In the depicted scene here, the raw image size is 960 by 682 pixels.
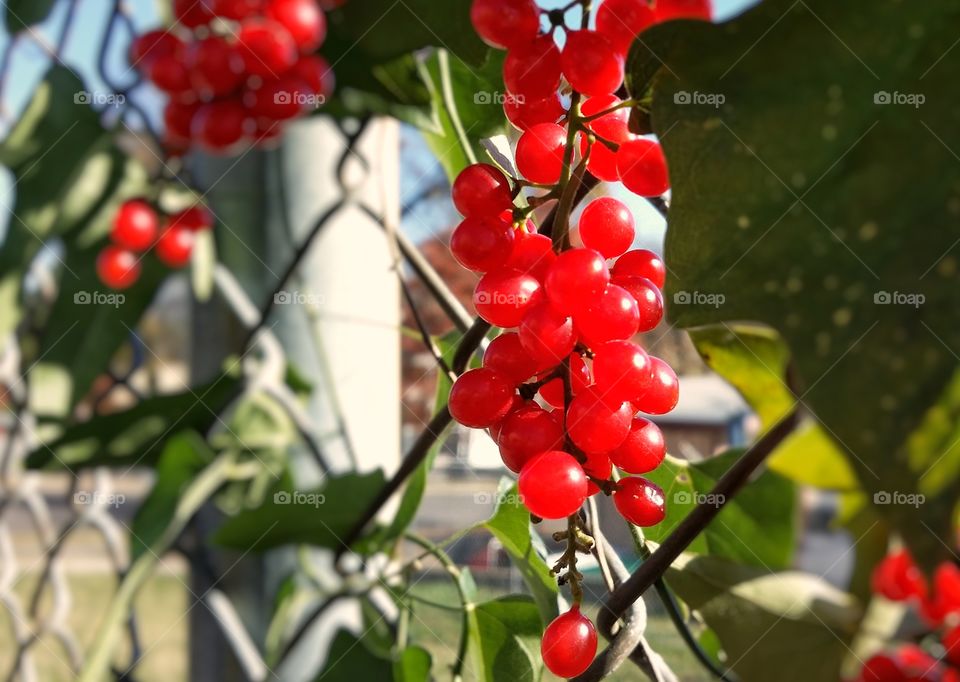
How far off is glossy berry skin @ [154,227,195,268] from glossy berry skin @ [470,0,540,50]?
1.77 feet

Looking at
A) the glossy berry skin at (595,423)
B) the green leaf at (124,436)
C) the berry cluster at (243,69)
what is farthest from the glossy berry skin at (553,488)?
the green leaf at (124,436)

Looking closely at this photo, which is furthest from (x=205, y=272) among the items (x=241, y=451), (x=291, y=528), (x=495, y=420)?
(x=495, y=420)

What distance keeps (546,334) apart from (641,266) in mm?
31

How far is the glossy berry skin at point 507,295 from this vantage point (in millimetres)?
170

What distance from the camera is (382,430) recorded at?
0.49m

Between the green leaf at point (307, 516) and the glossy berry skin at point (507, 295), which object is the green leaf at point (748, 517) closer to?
the glossy berry skin at point (507, 295)

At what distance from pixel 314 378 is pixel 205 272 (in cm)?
15

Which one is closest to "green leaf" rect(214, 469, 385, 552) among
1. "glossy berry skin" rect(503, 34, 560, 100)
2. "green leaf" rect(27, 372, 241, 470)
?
"green leaf" rect(27, 372, 241, 470)

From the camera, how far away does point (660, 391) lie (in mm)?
177

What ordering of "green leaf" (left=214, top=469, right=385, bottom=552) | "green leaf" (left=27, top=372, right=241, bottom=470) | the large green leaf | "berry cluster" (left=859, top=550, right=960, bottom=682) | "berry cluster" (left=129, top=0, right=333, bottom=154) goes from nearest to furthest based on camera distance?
the large green leaf < "berry cluster" (left=859, top=550, right=960, bottom=682) < "green leaf" (left=214, top=469, right=385, bottom=552) < "berry cluster" (left=129, top=0, right=333, bottom=154) < "green leaf" (left=27, top=372, right=241, bottom=470)

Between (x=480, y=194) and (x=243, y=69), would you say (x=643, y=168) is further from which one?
(x=243, y=69)

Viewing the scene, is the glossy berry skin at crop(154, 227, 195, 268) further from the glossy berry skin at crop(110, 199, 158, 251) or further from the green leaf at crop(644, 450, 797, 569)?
the green leaf at crop(644, 450, 797, 569)

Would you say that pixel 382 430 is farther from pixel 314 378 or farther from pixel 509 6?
pixel 509 6

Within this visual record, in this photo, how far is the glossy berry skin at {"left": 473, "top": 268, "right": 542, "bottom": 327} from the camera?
0.17 m
